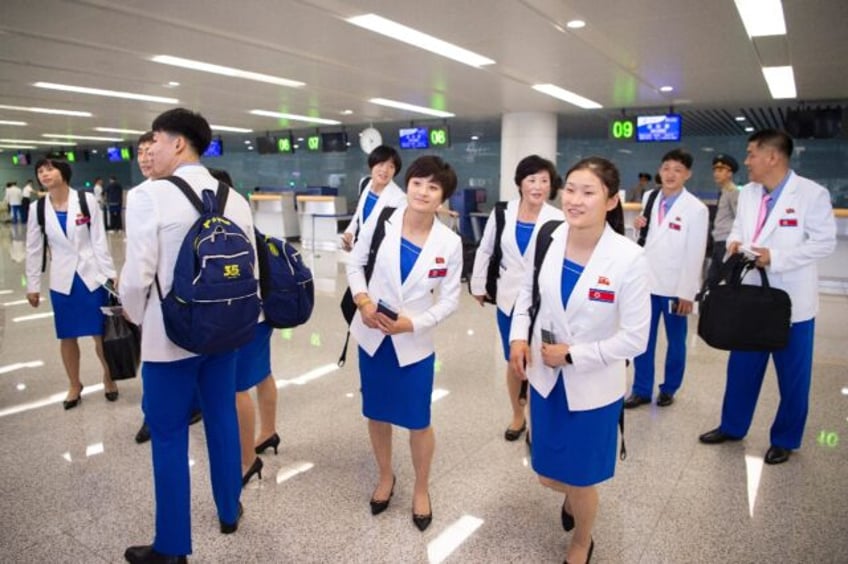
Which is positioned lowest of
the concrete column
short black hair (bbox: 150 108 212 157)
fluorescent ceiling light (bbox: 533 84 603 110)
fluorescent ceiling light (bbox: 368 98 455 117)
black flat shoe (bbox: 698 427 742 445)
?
black flat shoe (bbox: 698 427 742 445)

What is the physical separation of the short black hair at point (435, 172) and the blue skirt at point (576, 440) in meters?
1.01

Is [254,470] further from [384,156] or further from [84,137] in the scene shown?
[84,137]

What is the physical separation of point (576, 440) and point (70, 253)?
11.4 feet

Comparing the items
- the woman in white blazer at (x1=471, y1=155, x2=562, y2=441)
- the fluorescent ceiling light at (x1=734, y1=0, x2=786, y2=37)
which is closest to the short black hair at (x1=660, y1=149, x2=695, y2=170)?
the woman in white blazer at (x1=471, y1=155, x2=562, y2=441)

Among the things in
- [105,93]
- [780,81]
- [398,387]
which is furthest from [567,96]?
[398,387]

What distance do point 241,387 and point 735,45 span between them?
21.5 feet

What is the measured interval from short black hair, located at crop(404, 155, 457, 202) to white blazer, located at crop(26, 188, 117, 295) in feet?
7.80

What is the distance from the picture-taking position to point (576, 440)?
206cm

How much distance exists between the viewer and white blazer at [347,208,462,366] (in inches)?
97.9

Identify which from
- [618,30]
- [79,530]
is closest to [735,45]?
[618,30]

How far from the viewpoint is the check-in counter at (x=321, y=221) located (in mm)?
14258

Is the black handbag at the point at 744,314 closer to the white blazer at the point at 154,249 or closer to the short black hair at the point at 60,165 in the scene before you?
the white blazer at the point at 154,249

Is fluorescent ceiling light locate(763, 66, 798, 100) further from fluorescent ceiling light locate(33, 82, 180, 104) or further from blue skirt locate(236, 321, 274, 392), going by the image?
fluorescent ceiling light locate(33, 82, 180, 104)

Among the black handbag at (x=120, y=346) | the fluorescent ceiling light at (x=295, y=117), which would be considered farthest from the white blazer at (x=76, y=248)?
the fluorescent ceiling light at (x=295, y=117)
